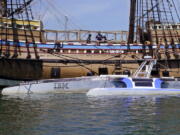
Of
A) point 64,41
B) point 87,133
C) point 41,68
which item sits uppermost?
point 64,41

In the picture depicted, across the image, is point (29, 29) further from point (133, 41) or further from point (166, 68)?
point (166, 68)

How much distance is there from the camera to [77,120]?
15070 millimetres

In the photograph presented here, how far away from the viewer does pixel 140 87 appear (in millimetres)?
29031

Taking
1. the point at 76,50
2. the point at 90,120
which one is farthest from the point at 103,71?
the point at 90,120

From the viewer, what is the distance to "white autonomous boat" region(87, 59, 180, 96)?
2753cm

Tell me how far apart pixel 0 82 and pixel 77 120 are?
70.6 feet

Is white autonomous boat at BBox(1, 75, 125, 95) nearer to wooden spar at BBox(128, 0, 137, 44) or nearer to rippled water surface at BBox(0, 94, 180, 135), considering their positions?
rippled water surface at BBox(0, 94, 180, 135)

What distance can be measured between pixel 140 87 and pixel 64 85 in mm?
6526

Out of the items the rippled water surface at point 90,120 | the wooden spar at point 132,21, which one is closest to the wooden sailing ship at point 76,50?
the wooden spar at point 132,21

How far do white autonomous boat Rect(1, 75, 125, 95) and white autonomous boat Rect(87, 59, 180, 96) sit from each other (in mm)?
1045

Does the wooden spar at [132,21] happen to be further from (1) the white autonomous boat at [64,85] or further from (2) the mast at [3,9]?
(2) the mast at [3,9]

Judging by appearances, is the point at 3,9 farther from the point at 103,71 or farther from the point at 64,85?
the point at 64,85

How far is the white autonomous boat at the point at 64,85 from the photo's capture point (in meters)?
29.7

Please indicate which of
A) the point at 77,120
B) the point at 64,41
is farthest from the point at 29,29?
the point at 77,120
